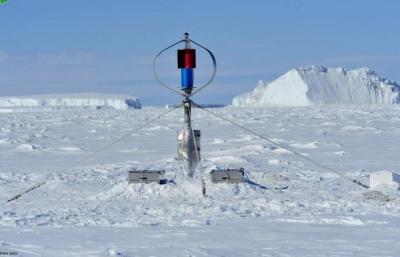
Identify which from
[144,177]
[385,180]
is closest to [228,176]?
[144,177]

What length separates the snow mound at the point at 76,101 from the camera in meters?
95.8

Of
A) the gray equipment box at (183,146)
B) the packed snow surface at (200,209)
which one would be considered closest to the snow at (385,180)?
the packed snow surface at (200,209)

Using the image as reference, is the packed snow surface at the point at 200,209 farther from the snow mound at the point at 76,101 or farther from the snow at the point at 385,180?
the snow mound at the point at 76,101

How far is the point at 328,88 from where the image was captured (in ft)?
277

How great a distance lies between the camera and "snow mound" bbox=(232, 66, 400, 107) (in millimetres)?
83250

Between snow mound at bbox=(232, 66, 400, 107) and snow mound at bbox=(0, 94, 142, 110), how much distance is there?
16.7m

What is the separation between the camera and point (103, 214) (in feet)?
29.3

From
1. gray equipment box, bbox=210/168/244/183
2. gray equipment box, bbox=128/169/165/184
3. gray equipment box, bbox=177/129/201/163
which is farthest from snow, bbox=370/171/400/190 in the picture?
gray equipment box, bbox=128/169/165/184

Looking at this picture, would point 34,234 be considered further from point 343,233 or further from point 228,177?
point 228,177

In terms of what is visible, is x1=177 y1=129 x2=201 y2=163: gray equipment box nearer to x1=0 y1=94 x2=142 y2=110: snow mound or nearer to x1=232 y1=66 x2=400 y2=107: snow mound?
x1=232 y1=66 x2=400 y2=107: snow mound

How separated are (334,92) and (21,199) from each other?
3047 inches

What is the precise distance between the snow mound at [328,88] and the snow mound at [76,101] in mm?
16722

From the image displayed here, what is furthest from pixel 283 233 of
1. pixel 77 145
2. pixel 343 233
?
pixel 77 145

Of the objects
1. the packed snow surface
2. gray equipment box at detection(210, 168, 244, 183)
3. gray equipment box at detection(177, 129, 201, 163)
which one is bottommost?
the packed snow surface
